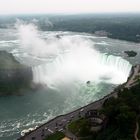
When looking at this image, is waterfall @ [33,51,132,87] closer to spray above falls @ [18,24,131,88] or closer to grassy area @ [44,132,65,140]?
spray above falls @ [18,24,131,88]

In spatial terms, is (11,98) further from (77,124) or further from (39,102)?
(77,124)

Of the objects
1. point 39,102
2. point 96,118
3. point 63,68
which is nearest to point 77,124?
point 96,118

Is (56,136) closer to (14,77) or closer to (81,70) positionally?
(14,77)

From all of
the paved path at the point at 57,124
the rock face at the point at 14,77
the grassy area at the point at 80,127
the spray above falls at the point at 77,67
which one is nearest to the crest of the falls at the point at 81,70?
the spray above falls at the point at 77,67

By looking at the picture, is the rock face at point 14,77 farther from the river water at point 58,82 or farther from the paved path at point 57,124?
the paved path at point 57,124

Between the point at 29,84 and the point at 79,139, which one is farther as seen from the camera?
the point at 29,84

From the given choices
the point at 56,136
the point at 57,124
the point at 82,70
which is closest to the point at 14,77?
Answer: the point at 82,70
